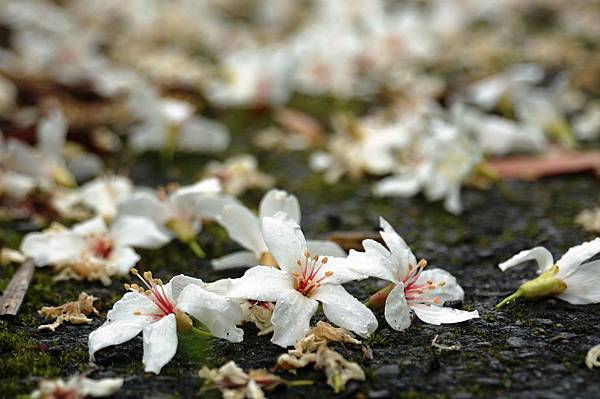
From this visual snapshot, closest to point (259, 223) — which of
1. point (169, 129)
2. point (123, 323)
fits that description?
point (123, 323)

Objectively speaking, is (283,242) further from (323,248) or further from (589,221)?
(589,221)

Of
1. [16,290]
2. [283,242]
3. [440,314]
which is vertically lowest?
[16,290]

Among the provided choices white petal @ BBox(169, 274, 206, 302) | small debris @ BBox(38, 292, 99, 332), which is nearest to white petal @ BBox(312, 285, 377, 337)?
white petal @ BBox(169, 274, 206, 302)

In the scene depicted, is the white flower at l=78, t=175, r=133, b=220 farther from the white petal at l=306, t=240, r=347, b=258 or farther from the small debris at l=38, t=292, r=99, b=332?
the white petal at l=306, t=240, r=347, b=258

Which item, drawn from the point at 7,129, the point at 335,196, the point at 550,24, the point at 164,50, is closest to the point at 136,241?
the point at 335,196

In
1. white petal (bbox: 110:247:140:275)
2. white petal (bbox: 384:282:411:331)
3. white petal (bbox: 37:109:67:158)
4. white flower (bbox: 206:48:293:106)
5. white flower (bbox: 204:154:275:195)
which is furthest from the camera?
white flower (bbox: 206:48:293:106)

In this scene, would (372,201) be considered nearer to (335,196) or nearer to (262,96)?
(335,196)

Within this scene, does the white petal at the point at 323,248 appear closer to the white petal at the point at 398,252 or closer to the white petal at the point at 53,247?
the white petal at the point at 398,252
